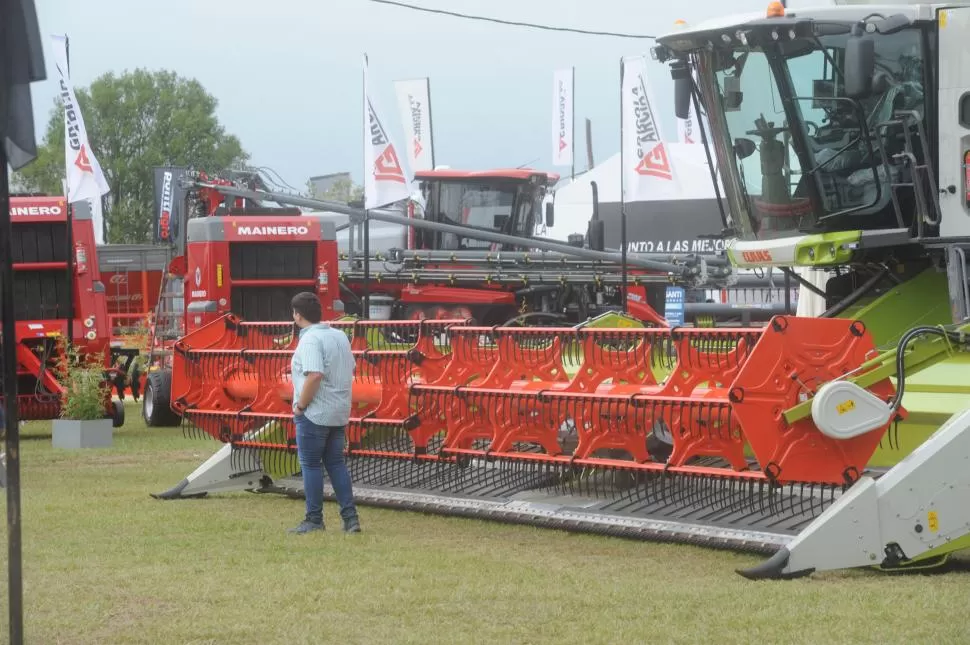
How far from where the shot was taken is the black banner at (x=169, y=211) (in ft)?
70.8

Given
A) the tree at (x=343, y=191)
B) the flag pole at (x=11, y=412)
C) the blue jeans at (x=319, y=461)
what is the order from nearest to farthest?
the flag pole at (x=11, y=412) < the blue jeans at (x=319, y=461) < the tree at (x=343, y=191)

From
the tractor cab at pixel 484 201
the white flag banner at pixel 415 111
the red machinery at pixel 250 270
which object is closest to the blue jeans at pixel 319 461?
the red machinery at pixel 250 270

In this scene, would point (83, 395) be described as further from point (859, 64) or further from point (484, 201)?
point (484, 201)

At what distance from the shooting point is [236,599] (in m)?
7.22

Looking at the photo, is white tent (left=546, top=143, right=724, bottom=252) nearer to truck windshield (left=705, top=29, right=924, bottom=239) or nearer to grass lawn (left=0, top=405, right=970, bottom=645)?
truck windshield (left=705, top=29, right=924, bottom=239)

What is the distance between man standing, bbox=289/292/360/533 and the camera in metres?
9.25

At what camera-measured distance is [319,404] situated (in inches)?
366

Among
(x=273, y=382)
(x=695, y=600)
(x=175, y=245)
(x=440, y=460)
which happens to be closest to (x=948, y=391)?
(x=695, y=600)

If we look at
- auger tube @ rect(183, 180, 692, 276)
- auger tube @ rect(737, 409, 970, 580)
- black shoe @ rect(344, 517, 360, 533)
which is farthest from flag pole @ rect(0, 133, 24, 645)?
auger tube @ rect(183, 180, 692, 276)

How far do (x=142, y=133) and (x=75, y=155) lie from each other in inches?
2221

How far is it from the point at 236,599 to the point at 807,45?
5553 mm

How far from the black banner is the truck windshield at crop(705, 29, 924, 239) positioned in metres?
11.9

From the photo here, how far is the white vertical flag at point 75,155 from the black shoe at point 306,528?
8.95 metres

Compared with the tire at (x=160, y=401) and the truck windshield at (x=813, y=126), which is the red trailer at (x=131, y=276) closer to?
the tire at (x=160, y=401)
